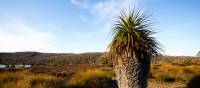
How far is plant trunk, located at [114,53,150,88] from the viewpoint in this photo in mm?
10648

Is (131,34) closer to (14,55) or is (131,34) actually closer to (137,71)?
(137,71)

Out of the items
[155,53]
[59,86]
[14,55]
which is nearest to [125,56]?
[155,53]

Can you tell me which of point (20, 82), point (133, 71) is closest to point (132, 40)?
point (133, 71)

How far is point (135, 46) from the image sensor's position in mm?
10633

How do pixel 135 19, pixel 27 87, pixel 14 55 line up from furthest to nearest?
pixel 14 55 < pixel 27 87 < pixel 135 19

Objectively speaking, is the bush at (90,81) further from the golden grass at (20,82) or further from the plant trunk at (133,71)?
the plant trunk at (133,71)

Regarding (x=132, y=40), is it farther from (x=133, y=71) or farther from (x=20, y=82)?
(x=20, y=82)

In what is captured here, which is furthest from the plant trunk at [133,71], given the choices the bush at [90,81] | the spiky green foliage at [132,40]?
the bush at [90,81]

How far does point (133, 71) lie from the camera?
10.7m

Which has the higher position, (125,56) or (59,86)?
(125,56)

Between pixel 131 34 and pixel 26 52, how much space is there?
134847 mm

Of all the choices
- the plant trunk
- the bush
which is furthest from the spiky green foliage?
the bush

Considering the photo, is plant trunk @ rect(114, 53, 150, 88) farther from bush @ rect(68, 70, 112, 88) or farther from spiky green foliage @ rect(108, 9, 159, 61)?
bush @ rect(68, 70, 112, 88)

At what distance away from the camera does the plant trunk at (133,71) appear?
10.6m
